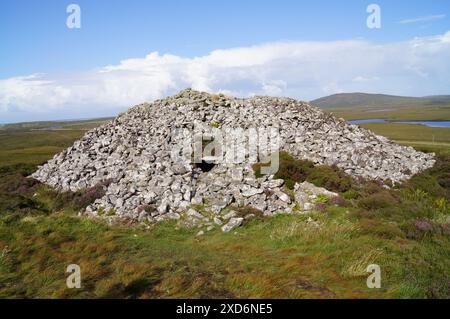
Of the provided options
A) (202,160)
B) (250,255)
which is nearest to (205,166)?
(202,160)

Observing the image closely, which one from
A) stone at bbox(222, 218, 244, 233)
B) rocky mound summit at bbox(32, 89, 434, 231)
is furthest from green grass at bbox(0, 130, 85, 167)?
stone at bbox(222, 218, 244, 233)

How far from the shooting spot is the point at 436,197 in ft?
61.2

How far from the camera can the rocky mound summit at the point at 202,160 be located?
53.8 ft

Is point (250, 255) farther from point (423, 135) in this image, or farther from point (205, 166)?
point (423, 135)

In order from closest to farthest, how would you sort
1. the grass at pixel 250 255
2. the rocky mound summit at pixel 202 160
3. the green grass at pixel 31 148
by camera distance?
1. the grass at pixel 250 255
2. the rocky mound summit at pixel 202 160
3. the green grass at pixel 31 148

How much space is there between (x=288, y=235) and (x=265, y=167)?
320 inches

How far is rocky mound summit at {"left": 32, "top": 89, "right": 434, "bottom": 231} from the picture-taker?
16.4 meters

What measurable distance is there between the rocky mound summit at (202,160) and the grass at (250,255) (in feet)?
6.02

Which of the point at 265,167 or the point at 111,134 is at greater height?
the point at 111,134

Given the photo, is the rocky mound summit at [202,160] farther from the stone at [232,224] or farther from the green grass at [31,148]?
the green grass at [31,148]

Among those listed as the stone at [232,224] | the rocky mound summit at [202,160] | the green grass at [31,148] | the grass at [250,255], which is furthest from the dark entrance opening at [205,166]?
the green grass at [31,148]

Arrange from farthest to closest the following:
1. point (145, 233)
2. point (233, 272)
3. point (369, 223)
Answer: point (145, 233) < point (369, 223) < point (233, 272)
